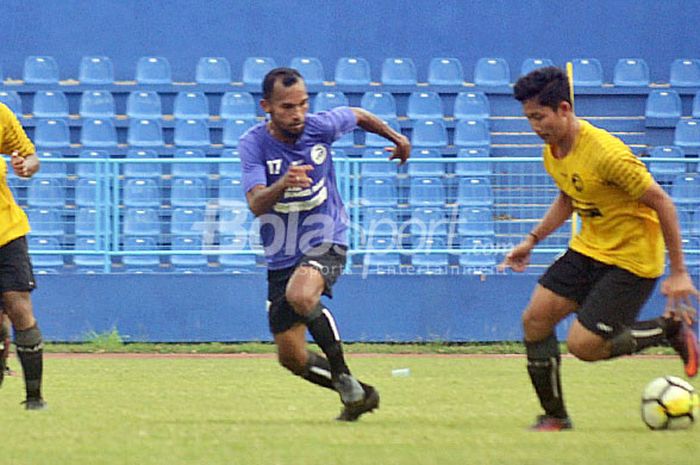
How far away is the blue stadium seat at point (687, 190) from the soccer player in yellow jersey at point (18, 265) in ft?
27.6

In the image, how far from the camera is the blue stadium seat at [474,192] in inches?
583

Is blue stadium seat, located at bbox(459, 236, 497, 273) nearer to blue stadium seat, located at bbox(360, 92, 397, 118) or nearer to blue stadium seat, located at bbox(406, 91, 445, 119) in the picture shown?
blue stadium seat, located at bbox(360, 92, 397, 118)

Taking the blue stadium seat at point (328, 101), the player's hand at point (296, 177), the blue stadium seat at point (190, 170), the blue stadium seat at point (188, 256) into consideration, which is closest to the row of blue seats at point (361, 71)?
the blue stadium seat at point (328, 101)

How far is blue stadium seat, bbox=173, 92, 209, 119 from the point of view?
64.0ft

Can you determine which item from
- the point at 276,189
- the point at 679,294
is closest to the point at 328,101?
the point at 276,189

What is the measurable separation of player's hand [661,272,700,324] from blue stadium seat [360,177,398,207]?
854 cm

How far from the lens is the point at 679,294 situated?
621cm

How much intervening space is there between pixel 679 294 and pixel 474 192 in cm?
868

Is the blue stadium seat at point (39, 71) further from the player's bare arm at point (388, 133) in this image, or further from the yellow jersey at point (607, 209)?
the yellow jersey at point (607, 209)

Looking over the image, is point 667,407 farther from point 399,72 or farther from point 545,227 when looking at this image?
point 399,72

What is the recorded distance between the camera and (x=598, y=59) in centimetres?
2094

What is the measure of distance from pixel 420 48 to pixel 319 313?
1408 centimetres

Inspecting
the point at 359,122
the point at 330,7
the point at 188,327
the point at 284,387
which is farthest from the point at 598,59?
the point at 359,122

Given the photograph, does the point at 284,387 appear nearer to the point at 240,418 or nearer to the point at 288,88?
the point at 240,418
